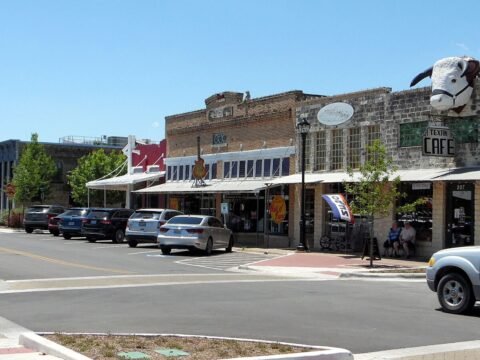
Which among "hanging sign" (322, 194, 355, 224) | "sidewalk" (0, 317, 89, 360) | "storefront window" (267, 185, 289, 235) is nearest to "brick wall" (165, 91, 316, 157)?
"storefront window" (267, 185, 289, 235)

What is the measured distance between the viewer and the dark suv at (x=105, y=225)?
103 ft

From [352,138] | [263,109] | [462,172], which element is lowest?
[462,172]

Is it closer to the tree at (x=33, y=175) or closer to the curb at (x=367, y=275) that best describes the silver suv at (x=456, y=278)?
the curb at (x=367, y=275)

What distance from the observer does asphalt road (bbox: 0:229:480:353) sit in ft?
31.0

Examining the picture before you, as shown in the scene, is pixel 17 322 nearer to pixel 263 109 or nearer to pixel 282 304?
pixel 282 304

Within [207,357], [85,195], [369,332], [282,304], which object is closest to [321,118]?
[282,304]

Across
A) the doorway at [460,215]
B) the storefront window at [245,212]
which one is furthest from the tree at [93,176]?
the doorway at [460,215]

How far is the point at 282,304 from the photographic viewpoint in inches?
489

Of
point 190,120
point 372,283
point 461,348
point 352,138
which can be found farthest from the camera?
point 190,120

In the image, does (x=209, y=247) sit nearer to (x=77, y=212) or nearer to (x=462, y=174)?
(x=462, y=174)

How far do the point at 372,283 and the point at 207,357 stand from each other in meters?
10.8

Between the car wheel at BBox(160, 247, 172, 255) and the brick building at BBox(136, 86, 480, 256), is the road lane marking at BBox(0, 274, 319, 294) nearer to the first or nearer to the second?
the car wheel at BBox(160, 247, 172, 255)

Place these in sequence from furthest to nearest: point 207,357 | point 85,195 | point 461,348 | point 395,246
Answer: point 85,195
point 395,246
point 461,348
point 207,357

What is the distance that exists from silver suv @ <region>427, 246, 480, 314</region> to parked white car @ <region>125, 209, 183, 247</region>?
17151mm
